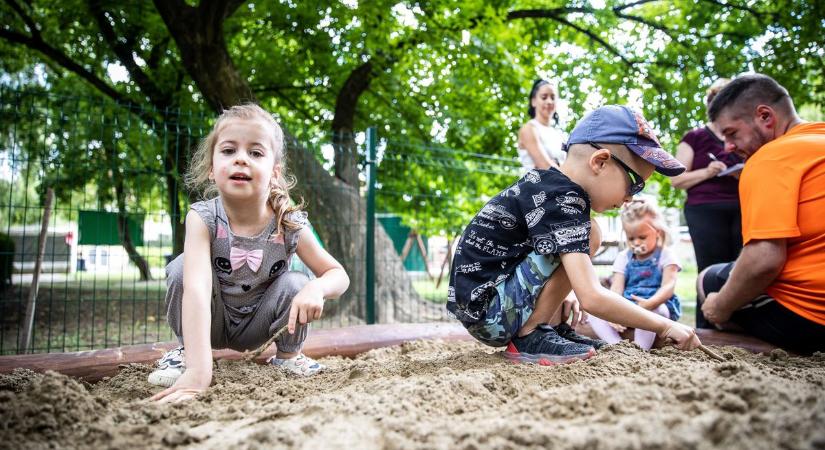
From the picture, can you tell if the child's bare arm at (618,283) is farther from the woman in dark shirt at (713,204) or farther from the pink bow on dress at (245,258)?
the pink bow on dress at (245,258)

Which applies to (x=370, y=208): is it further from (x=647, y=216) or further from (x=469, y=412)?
(x=469, y=412)

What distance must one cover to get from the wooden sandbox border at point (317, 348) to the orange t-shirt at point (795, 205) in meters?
0.49

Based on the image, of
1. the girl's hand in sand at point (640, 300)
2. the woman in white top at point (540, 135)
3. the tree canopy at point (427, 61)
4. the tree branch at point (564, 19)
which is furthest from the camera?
the tree branch at point (564, 19)

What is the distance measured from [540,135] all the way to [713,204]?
132cm

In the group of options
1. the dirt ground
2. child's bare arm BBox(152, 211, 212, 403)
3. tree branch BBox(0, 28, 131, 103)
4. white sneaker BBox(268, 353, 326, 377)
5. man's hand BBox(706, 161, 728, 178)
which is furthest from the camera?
tree branch BBox(0, 28, 131, 103)

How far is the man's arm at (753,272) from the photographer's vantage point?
2.47 metres

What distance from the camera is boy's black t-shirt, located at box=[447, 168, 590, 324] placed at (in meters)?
2.16

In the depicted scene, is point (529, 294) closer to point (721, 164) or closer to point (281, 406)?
point (281, 406)

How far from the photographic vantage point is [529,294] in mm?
2270

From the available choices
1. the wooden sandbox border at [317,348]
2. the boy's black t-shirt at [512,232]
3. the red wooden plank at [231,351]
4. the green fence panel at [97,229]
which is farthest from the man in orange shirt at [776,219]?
the green fence panel at [97,229]

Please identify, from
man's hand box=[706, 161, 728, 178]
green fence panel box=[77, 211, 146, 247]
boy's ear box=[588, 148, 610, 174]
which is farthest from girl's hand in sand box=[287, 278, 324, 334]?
green fence panel box=[77, 211, 146, 247]

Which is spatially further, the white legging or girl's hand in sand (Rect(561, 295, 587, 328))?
the white legging

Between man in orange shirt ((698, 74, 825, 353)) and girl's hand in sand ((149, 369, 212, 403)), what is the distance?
89.4 inches

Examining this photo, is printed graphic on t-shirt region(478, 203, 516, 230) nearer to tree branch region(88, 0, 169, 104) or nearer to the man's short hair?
the man's short hair
